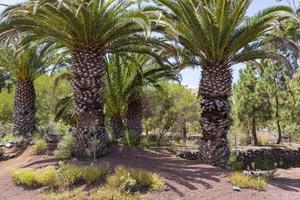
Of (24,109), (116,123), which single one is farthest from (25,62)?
(116,123)

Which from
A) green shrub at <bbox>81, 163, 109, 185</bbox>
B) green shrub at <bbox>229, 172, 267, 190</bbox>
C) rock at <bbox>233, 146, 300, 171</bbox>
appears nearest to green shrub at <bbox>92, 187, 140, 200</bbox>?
green shrub at <bbox>81, 163, 109, 185</bbox>

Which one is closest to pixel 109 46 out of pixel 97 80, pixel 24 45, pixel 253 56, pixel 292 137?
pixel 97 80

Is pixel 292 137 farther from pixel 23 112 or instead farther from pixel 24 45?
pixel 24 45

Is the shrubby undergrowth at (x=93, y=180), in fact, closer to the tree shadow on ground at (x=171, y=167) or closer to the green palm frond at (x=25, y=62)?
the tree shadow on ground at (x=171, y=167)

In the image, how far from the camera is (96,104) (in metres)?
14.7

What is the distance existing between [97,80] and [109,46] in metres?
1.38

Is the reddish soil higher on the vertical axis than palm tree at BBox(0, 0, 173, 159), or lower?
lower

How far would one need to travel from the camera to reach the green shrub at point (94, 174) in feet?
37.5

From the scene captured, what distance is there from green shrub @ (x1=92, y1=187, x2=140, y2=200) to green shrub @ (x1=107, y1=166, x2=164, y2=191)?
25 cm

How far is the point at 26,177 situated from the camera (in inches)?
477

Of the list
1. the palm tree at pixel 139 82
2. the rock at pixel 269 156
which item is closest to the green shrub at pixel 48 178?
the palm tree at pixel 139 82

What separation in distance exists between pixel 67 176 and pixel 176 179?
2.97 meters

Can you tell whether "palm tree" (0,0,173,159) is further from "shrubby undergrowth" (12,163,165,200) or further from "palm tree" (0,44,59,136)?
"palm tree" (0,44,59,136)

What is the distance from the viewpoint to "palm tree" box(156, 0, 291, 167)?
1408cm
